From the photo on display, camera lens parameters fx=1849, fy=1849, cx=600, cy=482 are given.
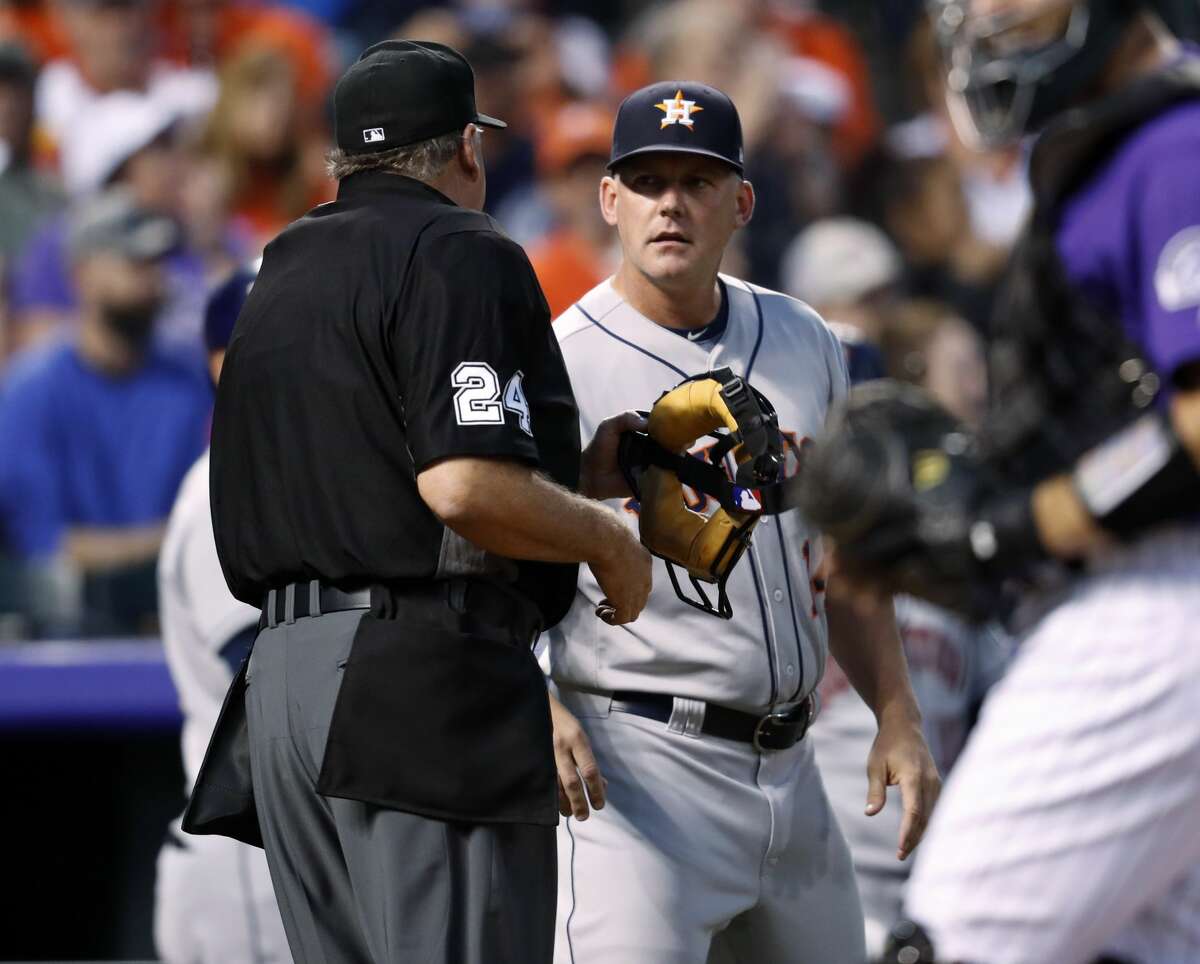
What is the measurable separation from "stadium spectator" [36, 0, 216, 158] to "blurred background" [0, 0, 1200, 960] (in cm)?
1

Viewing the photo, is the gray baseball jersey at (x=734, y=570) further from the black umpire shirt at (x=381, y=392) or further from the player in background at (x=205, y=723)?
the player in background at (x=205, y=723)

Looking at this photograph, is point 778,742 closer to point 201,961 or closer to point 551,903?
point 551,903

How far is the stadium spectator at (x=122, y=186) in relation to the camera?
7.34m

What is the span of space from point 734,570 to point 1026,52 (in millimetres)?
1277

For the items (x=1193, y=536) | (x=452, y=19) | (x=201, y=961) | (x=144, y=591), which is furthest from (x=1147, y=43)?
(x=452, y=19)

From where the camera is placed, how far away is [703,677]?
11.8 feet

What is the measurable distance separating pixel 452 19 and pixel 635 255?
5.31 meters

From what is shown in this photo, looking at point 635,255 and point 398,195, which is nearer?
point 398,195

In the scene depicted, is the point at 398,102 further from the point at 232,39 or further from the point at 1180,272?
the point at 232,39

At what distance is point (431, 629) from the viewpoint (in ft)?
9.86

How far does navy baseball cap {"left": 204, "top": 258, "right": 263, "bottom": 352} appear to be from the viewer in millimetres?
4152

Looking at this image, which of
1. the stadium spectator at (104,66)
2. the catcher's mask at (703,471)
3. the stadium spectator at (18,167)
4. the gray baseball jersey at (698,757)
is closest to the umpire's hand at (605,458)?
the catcher's mask at (703,471)

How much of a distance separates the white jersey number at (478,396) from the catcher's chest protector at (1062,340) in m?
0.76

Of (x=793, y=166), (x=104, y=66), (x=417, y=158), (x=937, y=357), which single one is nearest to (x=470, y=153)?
(x=417, y=158)
